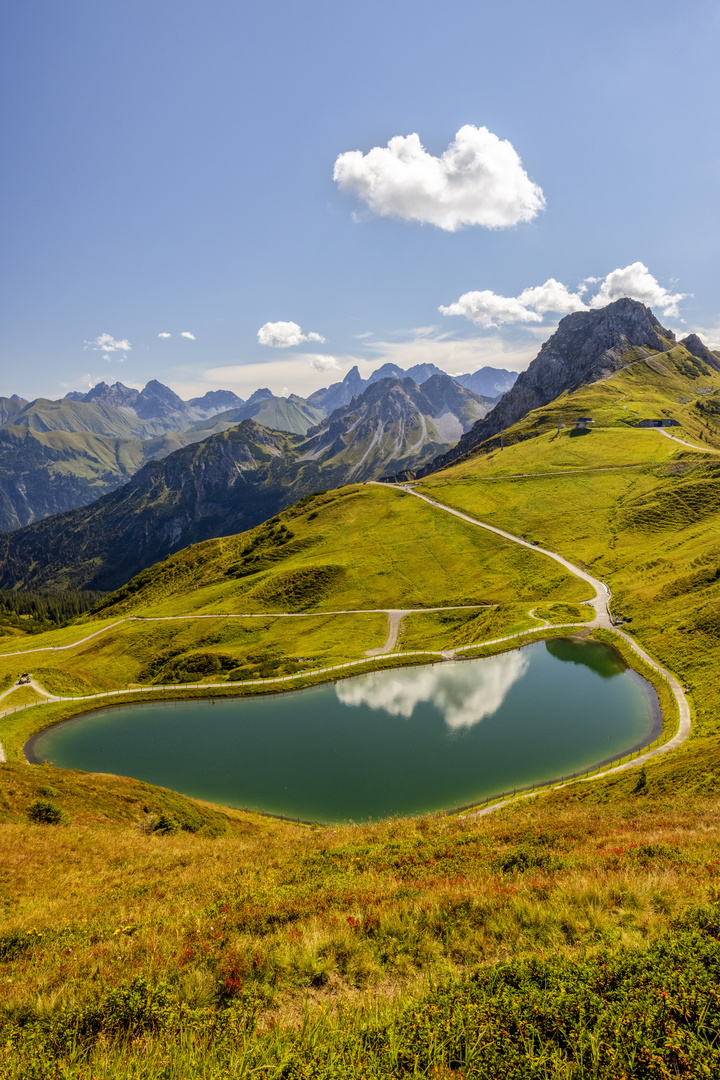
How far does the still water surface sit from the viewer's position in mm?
41500

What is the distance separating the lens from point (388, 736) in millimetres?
49531

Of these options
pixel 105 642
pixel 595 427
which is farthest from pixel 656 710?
pixel 595 427

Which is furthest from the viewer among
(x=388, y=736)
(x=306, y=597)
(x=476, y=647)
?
(x=306, y=597)

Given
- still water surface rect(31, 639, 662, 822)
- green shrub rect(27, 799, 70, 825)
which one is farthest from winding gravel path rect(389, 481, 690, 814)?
green shrub rect(27, 799, 70, 825)

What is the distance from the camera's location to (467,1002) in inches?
330

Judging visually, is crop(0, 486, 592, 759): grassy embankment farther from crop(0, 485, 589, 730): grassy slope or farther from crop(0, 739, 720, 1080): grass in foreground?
crop(0, 739, 720, 1080): grass in foreground

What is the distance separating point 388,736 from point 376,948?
1572 inches

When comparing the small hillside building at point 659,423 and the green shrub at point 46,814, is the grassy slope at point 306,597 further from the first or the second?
the small hillside building at point 659,423

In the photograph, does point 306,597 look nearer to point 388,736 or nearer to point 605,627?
point 388,736

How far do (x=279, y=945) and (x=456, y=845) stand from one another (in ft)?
35.9

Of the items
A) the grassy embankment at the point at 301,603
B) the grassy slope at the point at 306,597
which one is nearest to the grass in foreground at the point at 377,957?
the grassy embankment at the point at 301,603

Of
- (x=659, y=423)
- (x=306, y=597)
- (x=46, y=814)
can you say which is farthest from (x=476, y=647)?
(x=659, y=423)

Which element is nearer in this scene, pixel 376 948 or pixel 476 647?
pixel 376 948

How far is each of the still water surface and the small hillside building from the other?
149695 millimetres
